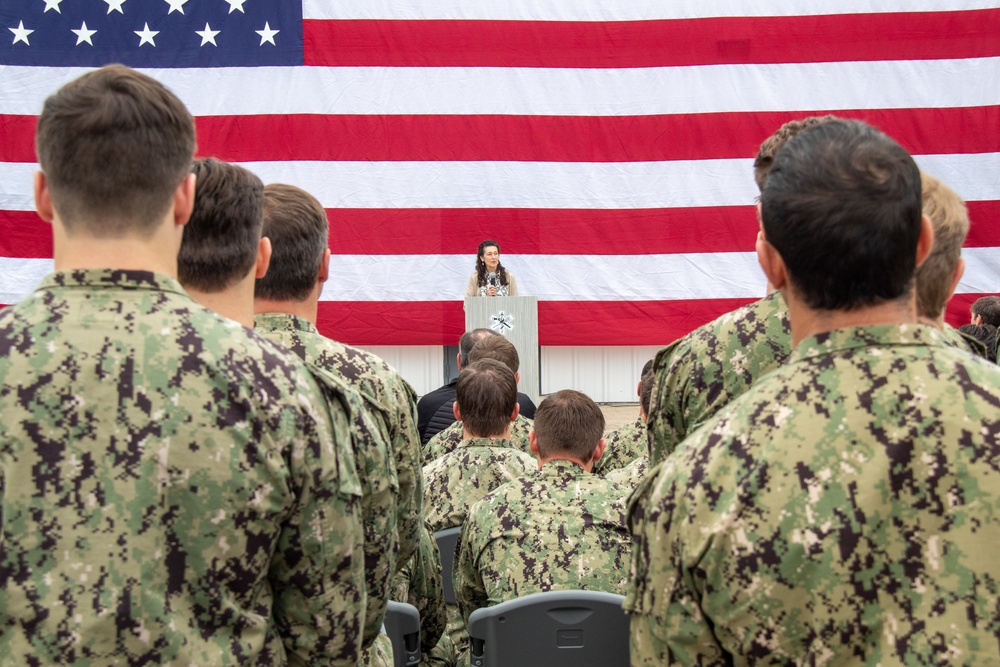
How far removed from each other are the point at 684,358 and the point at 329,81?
20.4ft

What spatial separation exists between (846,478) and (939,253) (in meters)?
0.65

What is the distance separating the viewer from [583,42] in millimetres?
7293

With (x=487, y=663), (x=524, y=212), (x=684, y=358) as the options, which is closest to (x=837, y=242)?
(x=684, y=358)

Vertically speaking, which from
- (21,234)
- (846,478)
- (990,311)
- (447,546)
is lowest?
(447,546)

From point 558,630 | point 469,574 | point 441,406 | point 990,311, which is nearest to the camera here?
point 558,630

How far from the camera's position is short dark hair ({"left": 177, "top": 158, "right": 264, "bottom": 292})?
1315 millimetres

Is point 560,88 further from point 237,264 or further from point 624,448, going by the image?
point 237,264

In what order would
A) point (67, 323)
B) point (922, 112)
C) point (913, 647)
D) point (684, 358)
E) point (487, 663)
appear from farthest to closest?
point (922, 112)
point (487, 663)
point (684, 358)
point (67, 323)
point (913, 647)

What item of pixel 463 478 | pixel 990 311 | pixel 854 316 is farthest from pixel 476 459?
pixel 990 311

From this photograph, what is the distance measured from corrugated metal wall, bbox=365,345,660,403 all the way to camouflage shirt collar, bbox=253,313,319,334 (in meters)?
6.05

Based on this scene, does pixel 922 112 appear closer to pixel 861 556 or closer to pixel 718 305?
pixel 718 305

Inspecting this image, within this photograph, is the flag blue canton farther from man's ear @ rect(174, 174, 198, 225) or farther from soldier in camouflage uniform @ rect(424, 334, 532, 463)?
man's ear @ rect(174, 174, 198, 225)

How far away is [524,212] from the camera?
291 inches

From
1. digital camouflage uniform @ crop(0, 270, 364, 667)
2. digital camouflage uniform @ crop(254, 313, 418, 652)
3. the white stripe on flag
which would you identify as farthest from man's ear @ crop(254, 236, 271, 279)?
the white stripe on flag
